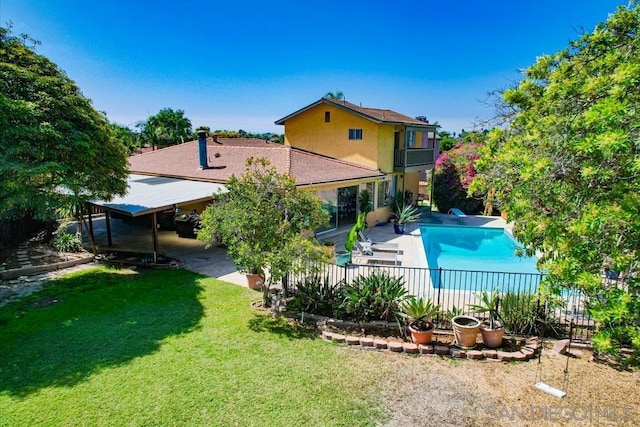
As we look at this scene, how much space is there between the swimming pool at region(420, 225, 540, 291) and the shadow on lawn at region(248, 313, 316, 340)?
8812 millimetres

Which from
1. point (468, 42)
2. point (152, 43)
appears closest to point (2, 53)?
point (152, 43)

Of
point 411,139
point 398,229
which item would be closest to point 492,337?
point 398,229

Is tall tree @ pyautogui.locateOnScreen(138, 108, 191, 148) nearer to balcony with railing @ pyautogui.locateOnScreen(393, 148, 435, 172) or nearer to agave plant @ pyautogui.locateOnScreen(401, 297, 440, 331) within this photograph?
balcony with railing @ pyautogui.locateOnScreen(393, 148, 435, 172)

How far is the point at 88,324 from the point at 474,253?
23.6 meters

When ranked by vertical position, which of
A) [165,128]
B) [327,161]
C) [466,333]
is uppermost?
[165,128]

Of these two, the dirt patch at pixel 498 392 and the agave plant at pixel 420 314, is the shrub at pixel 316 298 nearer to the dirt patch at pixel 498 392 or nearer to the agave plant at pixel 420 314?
the dirt patch at pixel 498 392

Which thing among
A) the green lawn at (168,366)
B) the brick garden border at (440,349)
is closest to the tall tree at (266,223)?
the green lawn at (168,366)

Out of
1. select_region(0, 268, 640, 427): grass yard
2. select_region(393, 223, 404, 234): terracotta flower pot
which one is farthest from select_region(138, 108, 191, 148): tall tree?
select_region(0, 268, 640, 427): grass yard

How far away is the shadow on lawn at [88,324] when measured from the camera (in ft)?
34.5

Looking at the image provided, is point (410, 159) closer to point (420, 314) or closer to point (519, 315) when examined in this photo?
point (519, 315)

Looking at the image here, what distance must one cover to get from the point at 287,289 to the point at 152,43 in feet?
105

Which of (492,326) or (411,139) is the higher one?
(411,139)

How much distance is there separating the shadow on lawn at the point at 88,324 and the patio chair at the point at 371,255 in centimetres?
965

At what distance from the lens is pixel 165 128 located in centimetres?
6066
